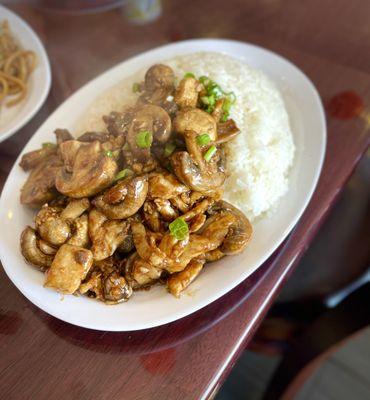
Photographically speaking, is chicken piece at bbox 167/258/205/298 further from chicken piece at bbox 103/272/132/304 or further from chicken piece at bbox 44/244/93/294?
chicken piece at bbox 44/244/93/294

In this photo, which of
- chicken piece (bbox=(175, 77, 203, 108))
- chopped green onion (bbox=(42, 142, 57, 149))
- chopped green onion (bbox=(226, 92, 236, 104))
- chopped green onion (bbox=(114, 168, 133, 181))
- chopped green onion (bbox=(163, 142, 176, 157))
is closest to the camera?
chopped green onion (bbox=(114, 168, 133, 181))

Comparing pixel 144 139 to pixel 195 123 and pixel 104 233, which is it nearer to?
pixel 195 123

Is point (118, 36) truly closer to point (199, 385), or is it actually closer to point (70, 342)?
point (70, 342)

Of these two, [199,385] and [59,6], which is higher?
[59,6]

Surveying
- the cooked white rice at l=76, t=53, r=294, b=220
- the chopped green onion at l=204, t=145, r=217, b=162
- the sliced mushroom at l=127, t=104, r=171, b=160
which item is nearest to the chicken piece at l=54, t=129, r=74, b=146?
the cooked white rice at l=76, t=53, r=294, b=220

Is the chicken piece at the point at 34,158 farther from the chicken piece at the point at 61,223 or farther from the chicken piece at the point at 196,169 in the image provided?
the chicken piece at the point at 196,169

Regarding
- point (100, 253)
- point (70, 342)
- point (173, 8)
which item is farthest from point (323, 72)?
point (70, 342)

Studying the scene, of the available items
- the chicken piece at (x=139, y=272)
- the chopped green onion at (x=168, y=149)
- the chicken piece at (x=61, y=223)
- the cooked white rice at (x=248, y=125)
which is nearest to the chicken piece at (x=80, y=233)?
the chicken piece at (x=61, y=223)
